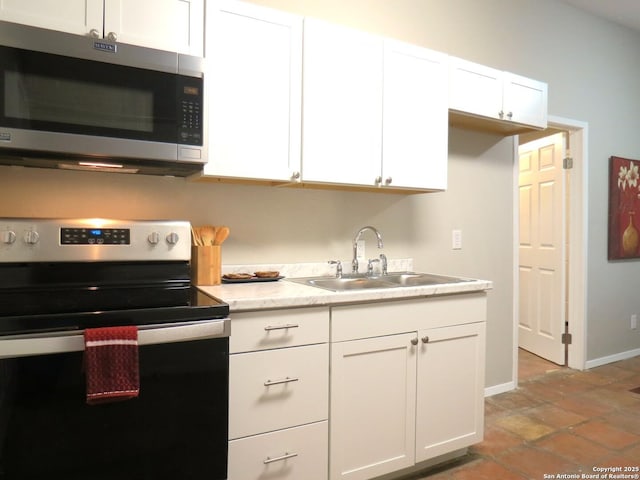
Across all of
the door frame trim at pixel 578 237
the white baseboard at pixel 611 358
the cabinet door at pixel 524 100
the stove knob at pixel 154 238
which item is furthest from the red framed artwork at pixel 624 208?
the stove knob at pixel 154 238

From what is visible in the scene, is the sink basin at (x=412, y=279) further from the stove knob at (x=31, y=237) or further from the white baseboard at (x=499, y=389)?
the stove knob at (x=31, y=237)

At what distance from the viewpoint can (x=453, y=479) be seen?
82.3 inches

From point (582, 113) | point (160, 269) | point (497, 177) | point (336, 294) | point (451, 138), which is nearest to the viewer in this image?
point (160, 269)

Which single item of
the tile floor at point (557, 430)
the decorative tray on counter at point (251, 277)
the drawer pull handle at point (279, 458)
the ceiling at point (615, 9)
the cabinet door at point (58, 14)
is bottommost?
the tile floor at point (557, 430)

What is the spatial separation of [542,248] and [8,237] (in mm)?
3900

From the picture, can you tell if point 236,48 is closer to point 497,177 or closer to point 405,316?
point 405,316

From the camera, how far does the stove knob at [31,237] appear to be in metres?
1.41

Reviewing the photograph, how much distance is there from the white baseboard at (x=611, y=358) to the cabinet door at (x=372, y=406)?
2.54 m

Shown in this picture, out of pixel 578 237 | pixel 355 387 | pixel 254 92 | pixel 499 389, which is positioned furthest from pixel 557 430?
pixel 254 92

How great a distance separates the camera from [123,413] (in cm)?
141

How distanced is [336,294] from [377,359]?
14.4 inches

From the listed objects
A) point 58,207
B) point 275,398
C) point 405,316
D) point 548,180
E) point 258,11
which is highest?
point 258,11

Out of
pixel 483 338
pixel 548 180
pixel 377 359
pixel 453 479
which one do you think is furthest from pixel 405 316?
pixel 548 180

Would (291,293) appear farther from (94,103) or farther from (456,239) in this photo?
(456,239)
